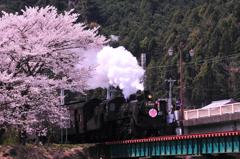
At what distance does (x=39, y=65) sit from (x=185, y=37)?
8919cm

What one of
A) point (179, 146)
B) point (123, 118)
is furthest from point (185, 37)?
point (179, 146)

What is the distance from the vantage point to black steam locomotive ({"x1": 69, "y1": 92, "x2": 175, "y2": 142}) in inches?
1388

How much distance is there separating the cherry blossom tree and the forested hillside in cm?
6494

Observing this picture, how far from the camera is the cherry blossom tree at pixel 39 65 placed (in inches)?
1446

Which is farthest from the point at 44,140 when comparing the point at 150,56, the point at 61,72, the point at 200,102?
the point at 150,56

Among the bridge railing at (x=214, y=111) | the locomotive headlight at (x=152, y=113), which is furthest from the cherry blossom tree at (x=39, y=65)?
the bridge railing at (x=214, y=111)

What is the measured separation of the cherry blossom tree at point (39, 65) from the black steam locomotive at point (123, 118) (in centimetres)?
206

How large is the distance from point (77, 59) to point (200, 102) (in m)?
71.3

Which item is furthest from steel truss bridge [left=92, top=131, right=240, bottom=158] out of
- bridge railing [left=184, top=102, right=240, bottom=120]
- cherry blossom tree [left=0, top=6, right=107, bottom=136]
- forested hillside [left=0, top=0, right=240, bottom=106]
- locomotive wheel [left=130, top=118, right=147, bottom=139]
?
forested hillside [left=0, top=0, right=240, bottom=106]

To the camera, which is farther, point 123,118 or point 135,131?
point 123,118

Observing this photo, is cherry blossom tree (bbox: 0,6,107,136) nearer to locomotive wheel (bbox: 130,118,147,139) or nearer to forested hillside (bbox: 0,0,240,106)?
locomotive wheel (bbox: 130,118,147,139)

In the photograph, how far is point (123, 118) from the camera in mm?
36312

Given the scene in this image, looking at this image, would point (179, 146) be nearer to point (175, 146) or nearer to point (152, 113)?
point (175, 146)

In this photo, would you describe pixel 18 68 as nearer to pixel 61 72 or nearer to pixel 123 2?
pixel 61 72
